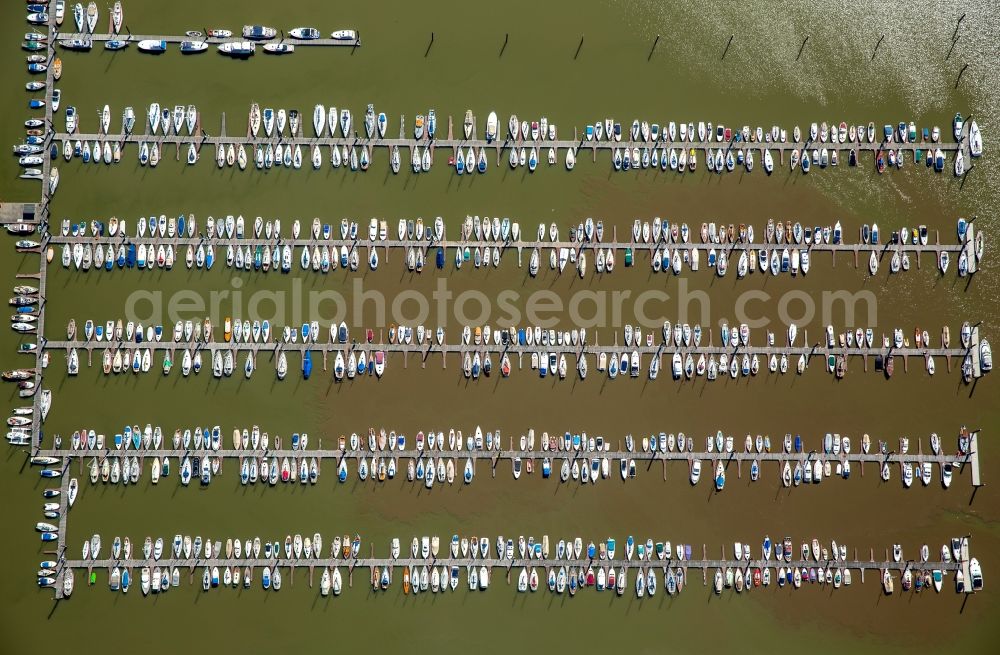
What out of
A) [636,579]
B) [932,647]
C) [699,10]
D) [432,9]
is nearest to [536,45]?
[432,9]

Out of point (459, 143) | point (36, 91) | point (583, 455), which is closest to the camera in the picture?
point (583, 455)

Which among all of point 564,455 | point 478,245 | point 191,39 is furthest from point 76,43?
point 564,455

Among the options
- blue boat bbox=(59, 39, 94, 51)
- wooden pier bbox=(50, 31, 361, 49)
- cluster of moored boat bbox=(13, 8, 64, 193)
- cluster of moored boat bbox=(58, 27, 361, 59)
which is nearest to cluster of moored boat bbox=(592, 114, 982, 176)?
wooden pier bbox=(50, 31, 361, 49)

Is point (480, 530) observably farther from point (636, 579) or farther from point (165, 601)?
point (165, 601)

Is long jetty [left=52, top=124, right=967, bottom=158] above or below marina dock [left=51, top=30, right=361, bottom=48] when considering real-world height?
below

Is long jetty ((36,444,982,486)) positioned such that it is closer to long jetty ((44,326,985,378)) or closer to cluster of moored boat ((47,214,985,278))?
long jetty ((44,326,985,378))

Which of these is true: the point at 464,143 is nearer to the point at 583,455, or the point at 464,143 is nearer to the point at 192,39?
the point at 192,39

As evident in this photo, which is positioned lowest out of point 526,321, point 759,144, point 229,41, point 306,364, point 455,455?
point 455,455
